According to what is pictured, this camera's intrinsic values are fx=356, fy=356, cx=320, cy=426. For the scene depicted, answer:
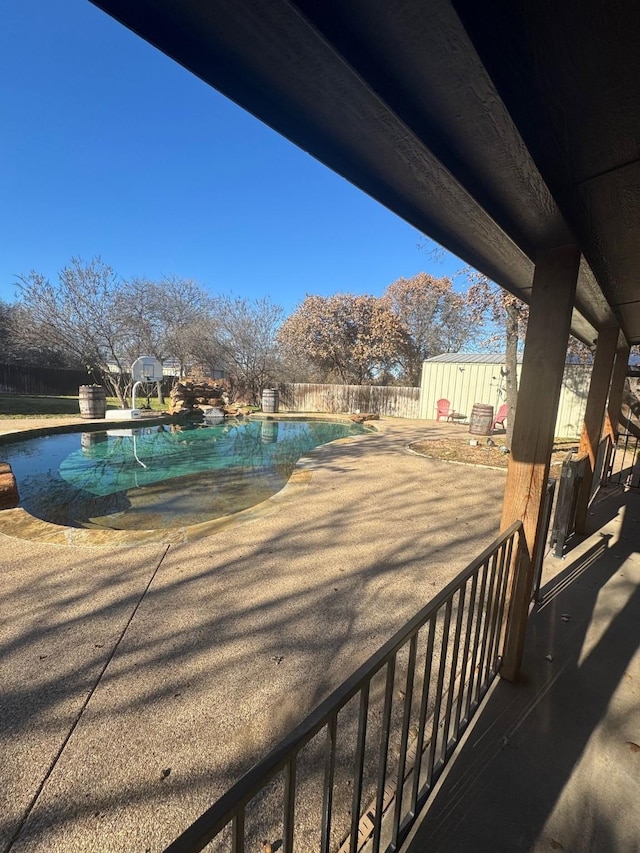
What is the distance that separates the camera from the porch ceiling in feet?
2.63

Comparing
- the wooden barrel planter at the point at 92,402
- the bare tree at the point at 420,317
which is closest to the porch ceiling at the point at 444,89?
the wooden barrel planter at the point at 92,402

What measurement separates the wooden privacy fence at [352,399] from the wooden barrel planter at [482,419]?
6053mm

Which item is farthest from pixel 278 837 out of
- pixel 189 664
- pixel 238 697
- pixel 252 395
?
pixel 252 395

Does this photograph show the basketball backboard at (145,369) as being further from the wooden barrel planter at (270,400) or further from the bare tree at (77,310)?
the wooden barrel planter at (270,400)

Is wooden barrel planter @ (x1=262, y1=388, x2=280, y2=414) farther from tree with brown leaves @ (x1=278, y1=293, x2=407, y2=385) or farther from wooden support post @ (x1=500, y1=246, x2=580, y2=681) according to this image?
wooden support post @ (x1=500, y1=246, x2=580, y2=681)

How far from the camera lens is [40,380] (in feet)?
62.0

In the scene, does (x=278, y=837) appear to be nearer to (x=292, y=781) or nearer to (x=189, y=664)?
(x=292, y=781)

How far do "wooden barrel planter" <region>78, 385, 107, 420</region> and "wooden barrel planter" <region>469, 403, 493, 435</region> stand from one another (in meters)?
12.2

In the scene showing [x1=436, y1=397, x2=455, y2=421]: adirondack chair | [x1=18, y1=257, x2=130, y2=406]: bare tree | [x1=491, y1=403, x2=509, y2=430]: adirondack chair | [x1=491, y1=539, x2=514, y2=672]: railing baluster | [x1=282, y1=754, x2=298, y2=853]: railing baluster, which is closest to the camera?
[x1=282, y1=754, x2=298, y2=853]: railing baluster

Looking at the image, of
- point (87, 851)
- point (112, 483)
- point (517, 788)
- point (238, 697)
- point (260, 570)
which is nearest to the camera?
point (87, 851)

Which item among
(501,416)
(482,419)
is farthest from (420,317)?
(482,419)

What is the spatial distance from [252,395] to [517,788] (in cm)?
1903

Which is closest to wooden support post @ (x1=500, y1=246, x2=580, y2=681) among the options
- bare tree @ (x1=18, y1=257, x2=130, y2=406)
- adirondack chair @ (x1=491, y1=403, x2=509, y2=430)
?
adirondack chair @ (x1=491, y1=403, x2=509, y2=430)

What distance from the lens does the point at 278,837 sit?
3.92ft
